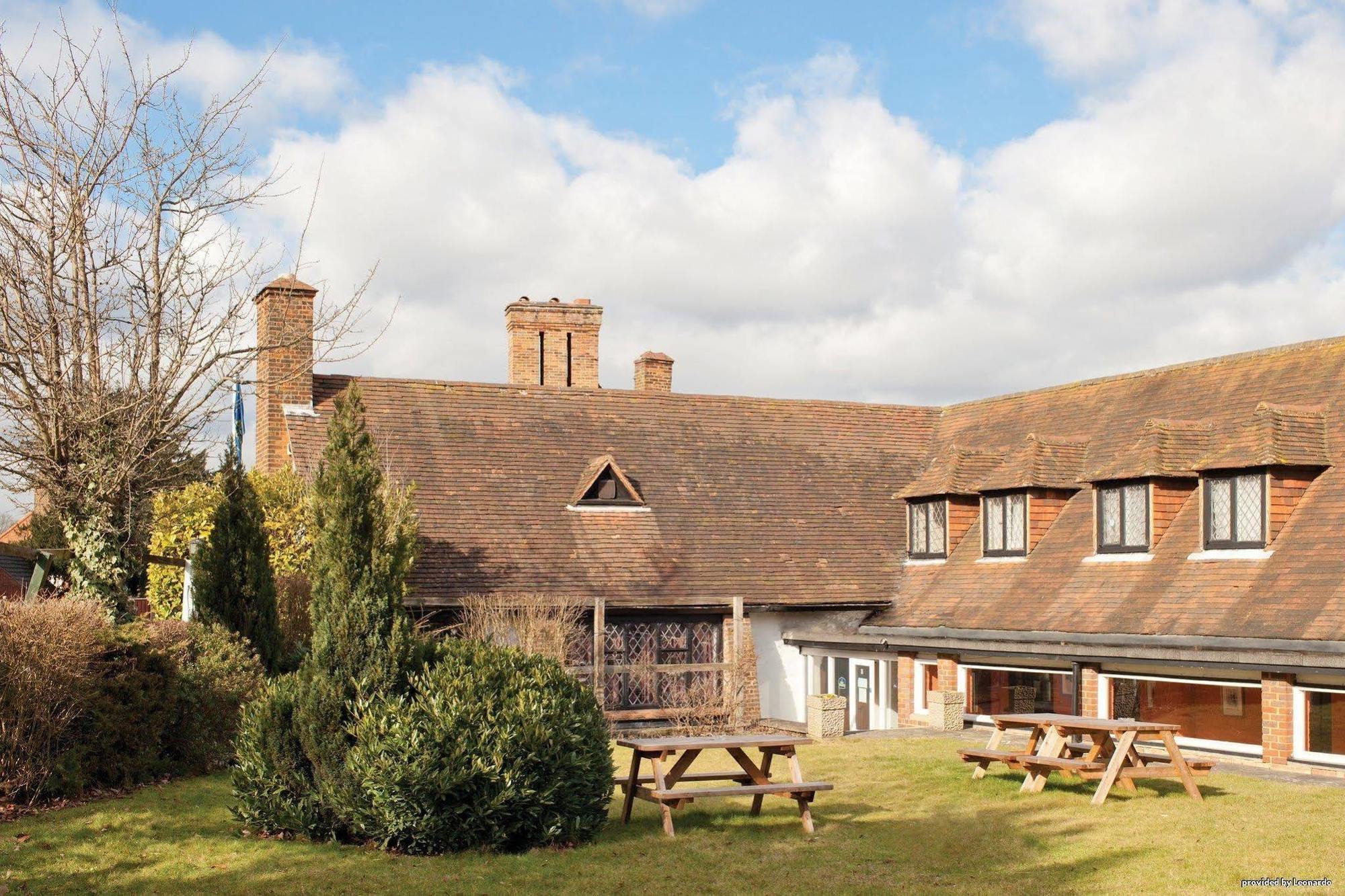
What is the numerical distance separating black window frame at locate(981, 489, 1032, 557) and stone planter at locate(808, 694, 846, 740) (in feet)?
13.0

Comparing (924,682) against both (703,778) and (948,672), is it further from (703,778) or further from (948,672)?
(703,778)

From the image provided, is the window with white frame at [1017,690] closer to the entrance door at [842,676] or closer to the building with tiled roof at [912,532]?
the building with tiled roof at [912,532]

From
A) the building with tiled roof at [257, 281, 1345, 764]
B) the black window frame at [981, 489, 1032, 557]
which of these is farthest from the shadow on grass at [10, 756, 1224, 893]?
the black window frame at [981, 489, 1032, 557]

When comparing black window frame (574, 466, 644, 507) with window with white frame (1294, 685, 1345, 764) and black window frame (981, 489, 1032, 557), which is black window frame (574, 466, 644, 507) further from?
window with white frame (1294, 685, 1345, 764)

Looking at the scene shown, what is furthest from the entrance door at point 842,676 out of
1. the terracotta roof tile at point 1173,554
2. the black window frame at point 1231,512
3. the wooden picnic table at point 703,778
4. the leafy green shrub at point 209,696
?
the leafy green shrub at point 209,696

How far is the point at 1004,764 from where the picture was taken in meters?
14.5

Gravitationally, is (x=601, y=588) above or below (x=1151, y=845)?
above

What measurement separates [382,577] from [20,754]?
12.5ft

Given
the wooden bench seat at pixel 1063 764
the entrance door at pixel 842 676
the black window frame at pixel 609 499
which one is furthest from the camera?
the black window frame at pixel 609 499

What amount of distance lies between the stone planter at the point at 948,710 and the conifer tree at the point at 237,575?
9365mm

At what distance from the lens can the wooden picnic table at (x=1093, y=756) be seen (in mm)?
12258

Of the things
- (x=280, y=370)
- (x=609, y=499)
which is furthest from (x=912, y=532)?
(x=280, y=370)

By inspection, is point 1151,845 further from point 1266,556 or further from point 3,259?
point 3,259

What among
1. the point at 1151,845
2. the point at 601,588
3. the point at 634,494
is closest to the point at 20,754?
the point at 1151,845
